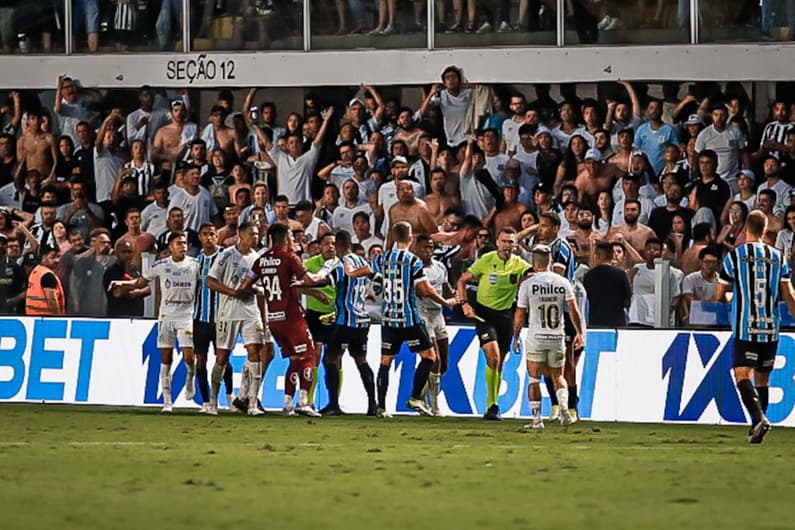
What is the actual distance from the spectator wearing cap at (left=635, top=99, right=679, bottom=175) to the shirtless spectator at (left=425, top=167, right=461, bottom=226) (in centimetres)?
247

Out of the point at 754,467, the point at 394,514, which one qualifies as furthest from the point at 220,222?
the point at 394,514

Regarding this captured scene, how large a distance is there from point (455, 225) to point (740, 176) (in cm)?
356

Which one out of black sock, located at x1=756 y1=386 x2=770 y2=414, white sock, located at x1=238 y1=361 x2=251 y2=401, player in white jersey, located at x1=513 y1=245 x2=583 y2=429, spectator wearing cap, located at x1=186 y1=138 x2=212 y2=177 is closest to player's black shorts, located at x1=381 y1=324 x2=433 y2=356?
white sock, located at x1=238 y1=361 x2=251 y2=401

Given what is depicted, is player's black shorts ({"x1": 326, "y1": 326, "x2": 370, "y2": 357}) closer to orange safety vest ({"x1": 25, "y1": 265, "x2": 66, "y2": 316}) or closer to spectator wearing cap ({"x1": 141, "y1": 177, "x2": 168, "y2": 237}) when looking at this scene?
orange safety vest ({"x1": 25, "y1": 265, "x2": 66, "y2": 316})

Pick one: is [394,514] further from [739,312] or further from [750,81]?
[750,81]

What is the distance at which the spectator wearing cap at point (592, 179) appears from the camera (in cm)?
2314

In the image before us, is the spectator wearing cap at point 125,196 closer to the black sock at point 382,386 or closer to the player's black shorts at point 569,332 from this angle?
the black sock at point 382,386

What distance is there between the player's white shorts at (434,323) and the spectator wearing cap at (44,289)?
15.3 ft

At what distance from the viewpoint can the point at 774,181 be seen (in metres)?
22.6

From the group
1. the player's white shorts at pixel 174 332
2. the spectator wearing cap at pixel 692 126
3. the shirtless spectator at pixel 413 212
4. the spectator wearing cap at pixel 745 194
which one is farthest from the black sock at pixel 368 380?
the spectator wearing cap at pixel 692 126

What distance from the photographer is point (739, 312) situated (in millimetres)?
16422

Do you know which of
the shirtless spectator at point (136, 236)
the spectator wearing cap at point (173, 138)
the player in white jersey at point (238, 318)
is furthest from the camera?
the spectator wearing cap at point (173, 138)

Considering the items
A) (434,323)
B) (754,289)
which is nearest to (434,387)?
(434,323)

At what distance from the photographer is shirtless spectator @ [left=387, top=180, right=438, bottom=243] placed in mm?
22875
